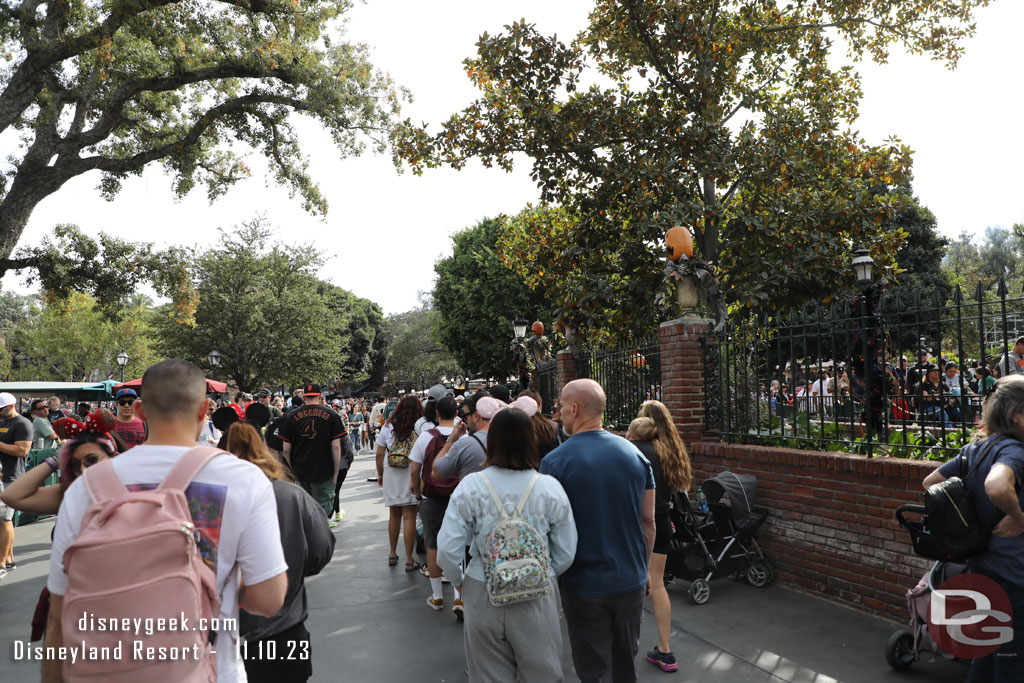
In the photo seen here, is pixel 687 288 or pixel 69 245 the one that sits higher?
pixel 69 245

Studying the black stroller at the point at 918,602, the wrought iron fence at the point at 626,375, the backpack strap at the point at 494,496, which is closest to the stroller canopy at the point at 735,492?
the black stroller at the point at 918,602

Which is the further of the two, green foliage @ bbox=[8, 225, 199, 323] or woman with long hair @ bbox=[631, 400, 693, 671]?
green foliage @ bbox=[8, 225, 199, 323]

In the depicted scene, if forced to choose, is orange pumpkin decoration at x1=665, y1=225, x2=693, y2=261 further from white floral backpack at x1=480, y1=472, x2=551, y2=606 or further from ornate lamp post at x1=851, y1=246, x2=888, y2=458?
white floral backpack at x1=480, y1=472, x2=551, y2=606

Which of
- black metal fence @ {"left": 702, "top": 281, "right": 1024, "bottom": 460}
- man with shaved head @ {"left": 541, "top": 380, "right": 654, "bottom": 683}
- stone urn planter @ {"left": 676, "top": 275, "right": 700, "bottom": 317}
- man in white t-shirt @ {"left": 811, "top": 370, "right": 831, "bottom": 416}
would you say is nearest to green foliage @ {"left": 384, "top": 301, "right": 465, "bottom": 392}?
stone urn planter @ {"left": 676, "top": 275, "right": 700, "bottom": 317}

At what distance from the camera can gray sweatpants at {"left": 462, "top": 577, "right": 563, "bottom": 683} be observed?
10.1ft

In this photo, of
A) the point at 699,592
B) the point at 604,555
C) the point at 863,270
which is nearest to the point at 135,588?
the point at 604,555

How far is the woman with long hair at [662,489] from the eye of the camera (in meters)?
4.68

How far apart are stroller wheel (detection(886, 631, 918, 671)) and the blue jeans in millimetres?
1253

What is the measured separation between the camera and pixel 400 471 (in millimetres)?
7688

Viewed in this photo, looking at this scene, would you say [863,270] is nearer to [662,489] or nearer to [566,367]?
[566,367]

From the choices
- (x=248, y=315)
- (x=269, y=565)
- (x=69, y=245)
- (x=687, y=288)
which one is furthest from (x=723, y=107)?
(x=248, y=315)

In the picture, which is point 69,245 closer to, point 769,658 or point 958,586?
point 769,658

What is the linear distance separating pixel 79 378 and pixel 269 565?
60.4m

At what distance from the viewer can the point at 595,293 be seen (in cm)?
1068
